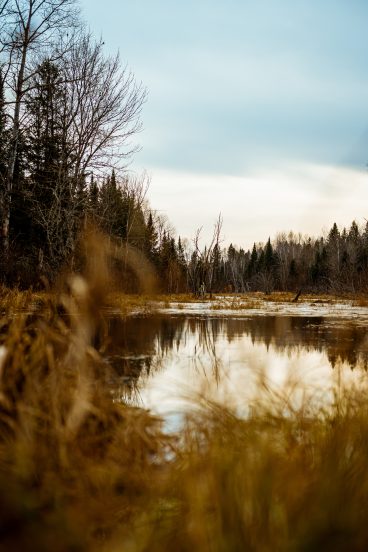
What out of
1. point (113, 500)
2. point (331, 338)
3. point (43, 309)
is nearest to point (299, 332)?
point (331, 338)

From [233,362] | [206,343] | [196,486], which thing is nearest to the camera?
[196,486]

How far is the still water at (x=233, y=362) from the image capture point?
239 centimetres

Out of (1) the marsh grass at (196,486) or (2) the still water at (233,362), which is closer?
(1) the marsh grass at (196,486)

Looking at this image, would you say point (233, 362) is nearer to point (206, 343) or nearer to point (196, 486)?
point (206, 343)

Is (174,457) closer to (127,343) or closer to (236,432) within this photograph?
(236,432)

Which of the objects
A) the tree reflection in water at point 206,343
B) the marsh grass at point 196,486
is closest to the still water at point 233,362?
the tree reflection in water at point 206,343

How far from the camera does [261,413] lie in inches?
87.9

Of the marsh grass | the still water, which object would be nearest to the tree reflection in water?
the still water

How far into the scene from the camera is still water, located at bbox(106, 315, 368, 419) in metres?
2.39

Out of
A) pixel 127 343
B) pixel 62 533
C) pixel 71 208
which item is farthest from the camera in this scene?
pixel 71 208

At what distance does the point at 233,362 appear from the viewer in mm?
5055

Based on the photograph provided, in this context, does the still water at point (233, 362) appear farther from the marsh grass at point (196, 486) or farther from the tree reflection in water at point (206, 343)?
the marsh grass at point (196, 486)

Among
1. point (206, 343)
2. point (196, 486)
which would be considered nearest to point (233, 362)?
point (206, 343)

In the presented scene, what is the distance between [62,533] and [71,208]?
42.1 feet
